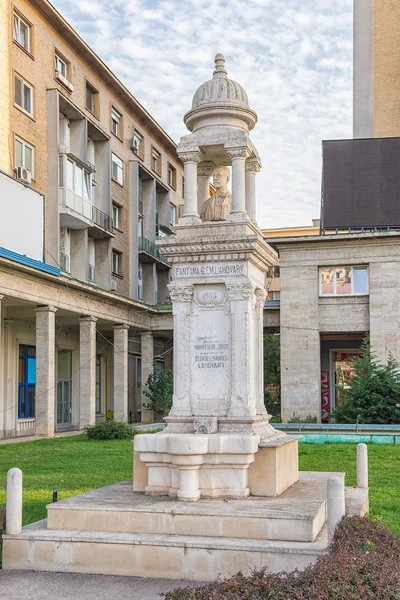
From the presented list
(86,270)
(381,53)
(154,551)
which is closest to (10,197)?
(86,270)

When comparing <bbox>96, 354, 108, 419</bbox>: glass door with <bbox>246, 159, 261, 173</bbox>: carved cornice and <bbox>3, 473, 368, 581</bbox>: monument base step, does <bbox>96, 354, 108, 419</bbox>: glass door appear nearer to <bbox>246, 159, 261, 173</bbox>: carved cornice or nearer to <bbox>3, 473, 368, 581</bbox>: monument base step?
<bbox>246, 159, 261, 173</bbox>: carved cornice

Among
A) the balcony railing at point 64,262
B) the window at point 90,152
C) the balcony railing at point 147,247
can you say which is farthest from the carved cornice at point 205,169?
the balcony railing at point 147,247

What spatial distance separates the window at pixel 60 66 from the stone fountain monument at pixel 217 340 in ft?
82.4

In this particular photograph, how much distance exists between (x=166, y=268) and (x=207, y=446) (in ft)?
138

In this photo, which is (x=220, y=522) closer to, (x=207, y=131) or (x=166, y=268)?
(x=207, y=131)

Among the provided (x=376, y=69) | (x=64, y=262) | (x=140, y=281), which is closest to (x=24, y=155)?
(x=64, y=262)

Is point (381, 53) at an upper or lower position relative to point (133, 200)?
upper

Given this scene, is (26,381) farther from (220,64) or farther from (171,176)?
(220,64)

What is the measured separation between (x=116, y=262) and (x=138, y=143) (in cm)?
877

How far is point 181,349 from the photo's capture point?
39.3 ft

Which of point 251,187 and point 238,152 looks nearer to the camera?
point 238,152

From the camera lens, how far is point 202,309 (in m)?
12.0

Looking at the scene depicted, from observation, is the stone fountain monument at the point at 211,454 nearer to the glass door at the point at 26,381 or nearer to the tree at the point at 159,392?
the glass door at the point at 26,381

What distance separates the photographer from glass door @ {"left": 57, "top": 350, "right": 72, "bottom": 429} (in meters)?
40.2
